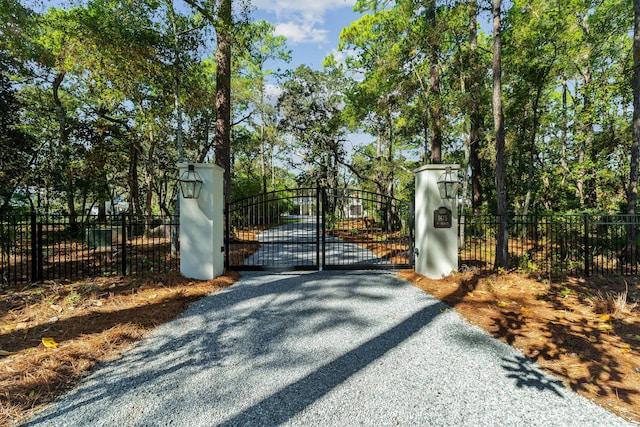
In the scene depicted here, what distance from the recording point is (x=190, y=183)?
17.7 feet

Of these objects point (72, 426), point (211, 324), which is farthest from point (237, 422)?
point (211, 324)

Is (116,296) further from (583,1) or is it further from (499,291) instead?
(583,1)

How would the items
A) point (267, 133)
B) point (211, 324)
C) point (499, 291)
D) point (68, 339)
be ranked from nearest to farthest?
point (68, 339)
point (211, 324)
point (499, 291)
point (267, 133)

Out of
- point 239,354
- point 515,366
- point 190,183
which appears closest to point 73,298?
point 190,183

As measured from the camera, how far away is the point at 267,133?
23031 millimetres

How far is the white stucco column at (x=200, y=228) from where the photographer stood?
18.0 ft

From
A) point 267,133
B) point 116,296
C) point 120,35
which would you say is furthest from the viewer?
point 267,133

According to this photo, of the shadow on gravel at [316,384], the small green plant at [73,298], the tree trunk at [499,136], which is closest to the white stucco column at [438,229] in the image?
the tree trunk at [499,136]

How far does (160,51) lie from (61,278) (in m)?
5.79

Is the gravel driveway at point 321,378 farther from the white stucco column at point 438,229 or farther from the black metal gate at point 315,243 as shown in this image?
the black metal gate at point 315,243

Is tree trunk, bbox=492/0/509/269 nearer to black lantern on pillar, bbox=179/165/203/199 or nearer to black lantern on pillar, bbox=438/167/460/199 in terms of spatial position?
black lantern on pillar, bbox=438/167/460/199

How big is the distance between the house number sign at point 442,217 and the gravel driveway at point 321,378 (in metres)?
2.19

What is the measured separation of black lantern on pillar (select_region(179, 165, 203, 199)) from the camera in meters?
5.40

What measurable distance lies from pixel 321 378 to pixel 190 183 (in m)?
4.25
